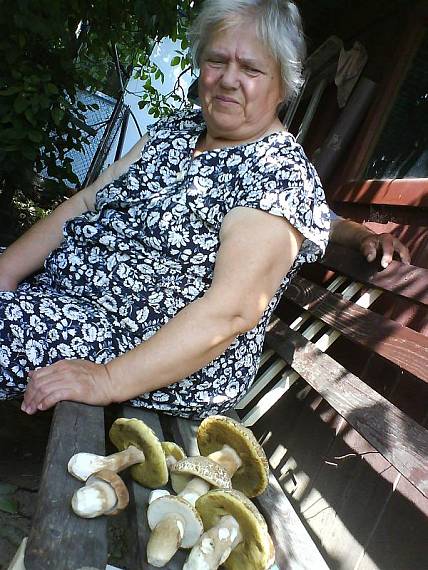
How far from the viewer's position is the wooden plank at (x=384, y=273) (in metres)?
2.01

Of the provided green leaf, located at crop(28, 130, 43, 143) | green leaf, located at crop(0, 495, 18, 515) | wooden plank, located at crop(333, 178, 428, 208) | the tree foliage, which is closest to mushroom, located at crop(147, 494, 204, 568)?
green leaf, located at crop(0, 495, 18, 515)

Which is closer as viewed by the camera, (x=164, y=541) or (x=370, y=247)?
(x=164, y=541)

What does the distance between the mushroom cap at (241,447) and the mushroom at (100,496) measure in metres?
0.31

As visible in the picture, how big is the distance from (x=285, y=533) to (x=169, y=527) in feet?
1.54

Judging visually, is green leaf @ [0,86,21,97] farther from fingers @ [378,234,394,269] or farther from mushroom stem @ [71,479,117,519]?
mushroom stem @ [71,479,117,519]

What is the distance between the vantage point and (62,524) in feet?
3.32

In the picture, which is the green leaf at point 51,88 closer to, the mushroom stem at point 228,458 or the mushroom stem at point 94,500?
the mushroom stem at point 228,458

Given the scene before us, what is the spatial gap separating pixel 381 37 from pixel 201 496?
12.8 feet

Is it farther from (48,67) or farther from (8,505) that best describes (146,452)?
(48,67)

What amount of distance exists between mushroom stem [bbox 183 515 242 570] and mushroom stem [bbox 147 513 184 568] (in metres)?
0.04

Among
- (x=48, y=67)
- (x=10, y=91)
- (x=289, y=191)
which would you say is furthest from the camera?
(x=48, y=67)

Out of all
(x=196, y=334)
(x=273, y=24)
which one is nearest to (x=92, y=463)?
(x=196, y=334)

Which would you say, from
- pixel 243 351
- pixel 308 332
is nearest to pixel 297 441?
pixel 308 332

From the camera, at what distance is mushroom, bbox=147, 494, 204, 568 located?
1044 mm
